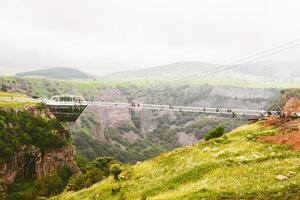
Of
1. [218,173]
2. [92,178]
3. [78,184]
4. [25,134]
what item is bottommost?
[78,184]

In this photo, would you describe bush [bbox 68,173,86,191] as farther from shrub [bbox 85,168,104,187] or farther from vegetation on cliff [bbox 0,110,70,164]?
vegetation on cliff [bbox 0,110,70,164]

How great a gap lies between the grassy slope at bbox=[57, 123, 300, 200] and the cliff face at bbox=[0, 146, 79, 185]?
225ft

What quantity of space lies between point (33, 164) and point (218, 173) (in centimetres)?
10086

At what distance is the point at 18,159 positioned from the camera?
437 feet

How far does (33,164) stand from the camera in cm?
13750

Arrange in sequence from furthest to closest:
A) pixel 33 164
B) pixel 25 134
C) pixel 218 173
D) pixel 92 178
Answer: pixel 25 134 < pixel 33 164 < pixel 92 178 < pixel 218 173

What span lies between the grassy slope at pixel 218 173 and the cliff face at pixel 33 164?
68430 mm

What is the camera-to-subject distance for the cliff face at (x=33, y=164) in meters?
128

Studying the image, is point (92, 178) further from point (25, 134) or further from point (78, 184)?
point (25, 134)

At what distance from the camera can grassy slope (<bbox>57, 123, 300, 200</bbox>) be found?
128 feet

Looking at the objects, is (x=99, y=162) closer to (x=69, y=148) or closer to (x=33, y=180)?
(x=33, y=180)

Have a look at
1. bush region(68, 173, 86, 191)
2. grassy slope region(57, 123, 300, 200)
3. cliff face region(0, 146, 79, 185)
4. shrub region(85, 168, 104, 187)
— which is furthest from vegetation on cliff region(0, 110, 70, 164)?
grassy slope region(57, 123, 300, 200)

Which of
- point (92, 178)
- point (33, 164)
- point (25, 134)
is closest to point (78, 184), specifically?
point (92, 178)

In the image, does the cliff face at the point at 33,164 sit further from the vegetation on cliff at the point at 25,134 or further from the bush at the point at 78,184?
the bush at the point at 78,184
